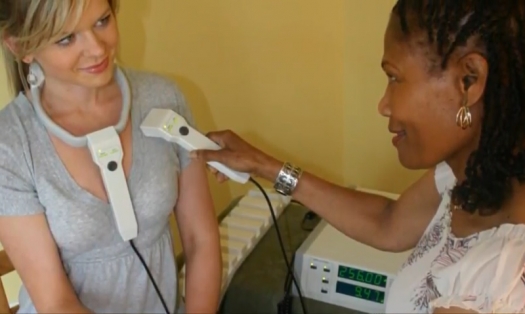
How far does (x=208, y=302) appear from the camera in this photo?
120 centimetres

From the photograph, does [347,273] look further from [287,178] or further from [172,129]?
[172,129]

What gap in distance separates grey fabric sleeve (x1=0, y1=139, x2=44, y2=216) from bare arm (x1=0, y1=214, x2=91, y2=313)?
13mm

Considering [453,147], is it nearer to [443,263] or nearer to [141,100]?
[443,263]

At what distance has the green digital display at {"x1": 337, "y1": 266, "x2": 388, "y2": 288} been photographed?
4.15 feet

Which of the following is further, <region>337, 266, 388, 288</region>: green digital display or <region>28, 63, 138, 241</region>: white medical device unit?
<region>337, 266, 388, 288</region>: green digital display

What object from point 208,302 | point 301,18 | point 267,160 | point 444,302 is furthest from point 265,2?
point 444,302

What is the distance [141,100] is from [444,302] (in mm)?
600

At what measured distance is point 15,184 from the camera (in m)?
1.00

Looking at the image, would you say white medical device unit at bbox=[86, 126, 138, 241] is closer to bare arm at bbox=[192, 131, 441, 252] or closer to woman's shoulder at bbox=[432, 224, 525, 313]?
bare arm at bbox=[192, 131, 441, 252]

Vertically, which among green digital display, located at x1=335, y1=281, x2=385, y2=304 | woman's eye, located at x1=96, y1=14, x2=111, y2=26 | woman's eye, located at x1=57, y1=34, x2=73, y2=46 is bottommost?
green digital display, located at x1=335, y1=281, x2=385, y2=304

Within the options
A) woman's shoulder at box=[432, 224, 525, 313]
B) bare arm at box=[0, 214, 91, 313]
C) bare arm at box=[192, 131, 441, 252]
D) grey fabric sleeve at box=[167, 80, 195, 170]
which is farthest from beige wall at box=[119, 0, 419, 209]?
woman's shoulder at box=[432, 224, 525, 313]

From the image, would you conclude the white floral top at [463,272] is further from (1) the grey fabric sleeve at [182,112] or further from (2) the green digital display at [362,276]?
(1) the grey fabric sleeve at [182,112]

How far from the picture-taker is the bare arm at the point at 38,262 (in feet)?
3.32

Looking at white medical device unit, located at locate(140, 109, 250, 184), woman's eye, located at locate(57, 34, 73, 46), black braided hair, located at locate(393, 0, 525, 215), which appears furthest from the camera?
white medical device unit, located at locate(140, 109, 250, 184)
